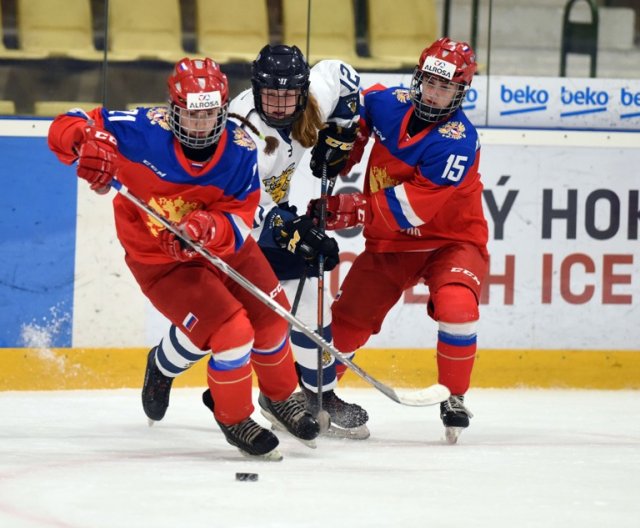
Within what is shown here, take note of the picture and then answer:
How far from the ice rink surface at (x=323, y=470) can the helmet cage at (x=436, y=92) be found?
97cm

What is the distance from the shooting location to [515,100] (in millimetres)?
5184

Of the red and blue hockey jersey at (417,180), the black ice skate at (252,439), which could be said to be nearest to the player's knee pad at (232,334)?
the black ice skate at (252,439)

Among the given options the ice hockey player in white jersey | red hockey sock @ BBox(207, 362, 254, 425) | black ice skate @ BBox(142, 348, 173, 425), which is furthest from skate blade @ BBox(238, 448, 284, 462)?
black ice skate @ BBox(142, 348, 173, 425)

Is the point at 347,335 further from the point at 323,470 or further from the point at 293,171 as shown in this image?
the point at 323,470

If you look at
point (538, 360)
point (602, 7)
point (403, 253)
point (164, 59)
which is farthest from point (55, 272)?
point (602, 7)

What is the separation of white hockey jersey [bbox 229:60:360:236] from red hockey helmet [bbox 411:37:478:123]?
0.21m

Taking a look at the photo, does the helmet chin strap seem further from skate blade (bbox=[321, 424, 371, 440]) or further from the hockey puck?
skate blade (bbox=[321, 424, 371, 440])

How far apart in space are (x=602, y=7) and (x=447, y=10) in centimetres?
67

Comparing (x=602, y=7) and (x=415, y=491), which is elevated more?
(x=602, y=7)

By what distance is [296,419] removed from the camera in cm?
361

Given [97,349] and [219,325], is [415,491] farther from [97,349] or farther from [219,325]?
[97,349]

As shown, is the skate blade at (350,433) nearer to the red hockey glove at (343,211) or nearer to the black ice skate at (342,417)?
the black ice skate at (342,417)

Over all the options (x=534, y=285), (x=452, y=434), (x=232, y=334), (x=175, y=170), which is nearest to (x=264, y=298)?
(x=232, y=334)

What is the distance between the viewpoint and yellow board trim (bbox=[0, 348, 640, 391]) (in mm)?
4691
